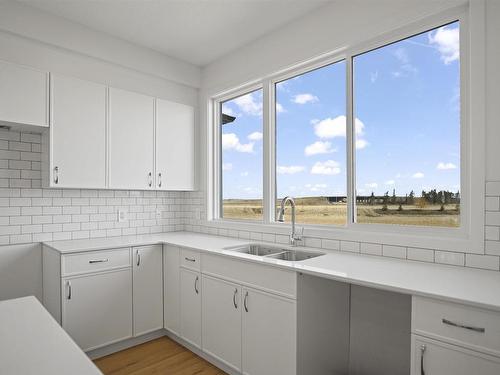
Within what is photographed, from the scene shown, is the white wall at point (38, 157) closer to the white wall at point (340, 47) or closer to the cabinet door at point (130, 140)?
the cabinet door at point (130, 140)

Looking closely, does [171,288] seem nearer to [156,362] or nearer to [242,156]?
[156,362]

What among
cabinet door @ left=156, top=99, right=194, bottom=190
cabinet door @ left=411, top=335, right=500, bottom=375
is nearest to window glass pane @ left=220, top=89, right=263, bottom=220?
cabinet door @ left=156, top=99, right=194, bottom=190

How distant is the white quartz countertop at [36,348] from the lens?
82 cm

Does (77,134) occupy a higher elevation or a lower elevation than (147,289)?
higher

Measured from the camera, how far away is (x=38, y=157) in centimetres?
286

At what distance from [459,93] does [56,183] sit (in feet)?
9.74

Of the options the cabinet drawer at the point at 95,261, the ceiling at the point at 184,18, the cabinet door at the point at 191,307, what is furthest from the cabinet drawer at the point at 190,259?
the ceiling at the point at 184,18

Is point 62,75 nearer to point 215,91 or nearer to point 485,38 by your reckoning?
point 215,91

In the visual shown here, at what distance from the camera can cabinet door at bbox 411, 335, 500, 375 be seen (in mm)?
1277

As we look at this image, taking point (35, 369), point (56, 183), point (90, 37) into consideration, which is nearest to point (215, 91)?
point (90, 37)

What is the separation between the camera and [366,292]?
221cm

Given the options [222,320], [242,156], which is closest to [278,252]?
[222,320]

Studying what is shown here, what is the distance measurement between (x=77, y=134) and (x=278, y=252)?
1.97 meters

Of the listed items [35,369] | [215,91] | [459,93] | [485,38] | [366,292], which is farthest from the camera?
[215,91]
